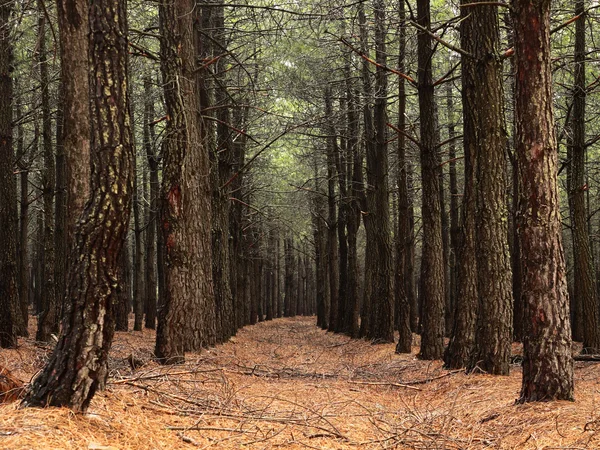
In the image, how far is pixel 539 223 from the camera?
627cm

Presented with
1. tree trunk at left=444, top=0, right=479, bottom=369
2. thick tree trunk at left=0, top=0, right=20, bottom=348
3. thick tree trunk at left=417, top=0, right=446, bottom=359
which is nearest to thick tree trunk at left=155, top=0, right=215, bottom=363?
thick tree trunk at left=0, top=0, right=20, bottom=348

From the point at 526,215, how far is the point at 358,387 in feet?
13.9

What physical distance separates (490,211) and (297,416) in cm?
473

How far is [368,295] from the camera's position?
20422mm

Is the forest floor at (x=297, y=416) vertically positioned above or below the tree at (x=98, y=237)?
below

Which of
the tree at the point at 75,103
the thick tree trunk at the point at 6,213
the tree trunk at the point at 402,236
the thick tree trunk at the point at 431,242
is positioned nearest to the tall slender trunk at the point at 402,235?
the tree trunk at the point at 402,236

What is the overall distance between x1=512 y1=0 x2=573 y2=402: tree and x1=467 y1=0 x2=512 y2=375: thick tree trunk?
280 centimetres

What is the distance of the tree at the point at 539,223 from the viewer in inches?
242

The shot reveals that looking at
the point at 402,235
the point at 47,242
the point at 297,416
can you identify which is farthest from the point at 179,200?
the point at 402,235

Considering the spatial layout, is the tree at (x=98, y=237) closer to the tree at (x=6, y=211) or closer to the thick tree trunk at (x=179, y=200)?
the thick tree trunk at (x=179, y=200)

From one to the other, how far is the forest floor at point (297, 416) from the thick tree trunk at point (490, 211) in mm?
576

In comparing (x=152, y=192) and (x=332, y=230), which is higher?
(x=152, y=192)

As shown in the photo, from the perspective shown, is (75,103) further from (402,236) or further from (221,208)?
(402,236)

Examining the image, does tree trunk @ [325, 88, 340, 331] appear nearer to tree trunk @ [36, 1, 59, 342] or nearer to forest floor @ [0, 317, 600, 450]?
tree trunk @ [36, 1, 59, 342]
